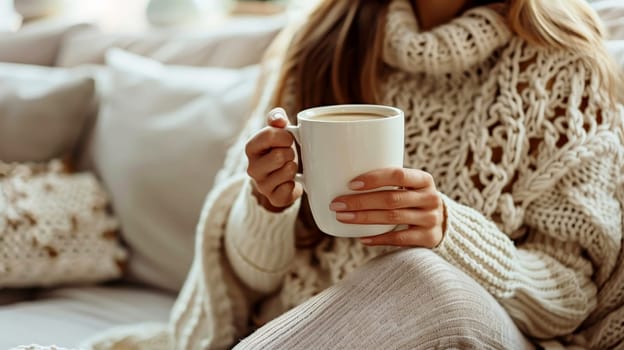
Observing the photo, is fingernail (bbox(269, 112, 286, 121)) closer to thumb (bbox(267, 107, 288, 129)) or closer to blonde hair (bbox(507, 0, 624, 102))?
thumb (bbox(267, 107, 288, 129))

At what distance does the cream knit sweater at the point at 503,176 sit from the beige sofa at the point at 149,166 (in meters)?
0.27

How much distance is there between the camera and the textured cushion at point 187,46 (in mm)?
1518

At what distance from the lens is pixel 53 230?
1.33m

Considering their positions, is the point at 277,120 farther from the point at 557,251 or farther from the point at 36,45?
the point at 36,45

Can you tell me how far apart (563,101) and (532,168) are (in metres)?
0.10

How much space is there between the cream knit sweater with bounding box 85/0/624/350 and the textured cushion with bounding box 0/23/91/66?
2.83 ft

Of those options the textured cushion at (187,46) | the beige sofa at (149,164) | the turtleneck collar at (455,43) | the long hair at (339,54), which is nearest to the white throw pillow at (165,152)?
the beige sofa at (149,164)

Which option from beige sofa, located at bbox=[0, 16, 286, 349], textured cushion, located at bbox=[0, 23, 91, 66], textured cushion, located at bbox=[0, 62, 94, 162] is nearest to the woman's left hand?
beige sofa, located at bbox=[0, 16, 286, 349]

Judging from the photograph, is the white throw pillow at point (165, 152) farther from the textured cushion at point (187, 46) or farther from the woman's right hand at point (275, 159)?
the woman's right hand at point (275, 159)

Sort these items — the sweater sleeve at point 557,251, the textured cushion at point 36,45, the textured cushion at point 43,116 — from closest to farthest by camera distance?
the sweater sleeve at point 557,251 < the textured cushion at point 43,116 < the textured cushion at point 36,45

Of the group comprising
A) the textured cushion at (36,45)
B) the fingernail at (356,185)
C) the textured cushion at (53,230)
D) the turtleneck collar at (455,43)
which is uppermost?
the turtleneck collar at (455,43)

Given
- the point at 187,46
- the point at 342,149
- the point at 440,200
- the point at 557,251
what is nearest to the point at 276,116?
the point at 342,149

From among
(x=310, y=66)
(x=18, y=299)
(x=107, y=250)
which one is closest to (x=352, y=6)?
(x=310, y=66)

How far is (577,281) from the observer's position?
3.22 ft
